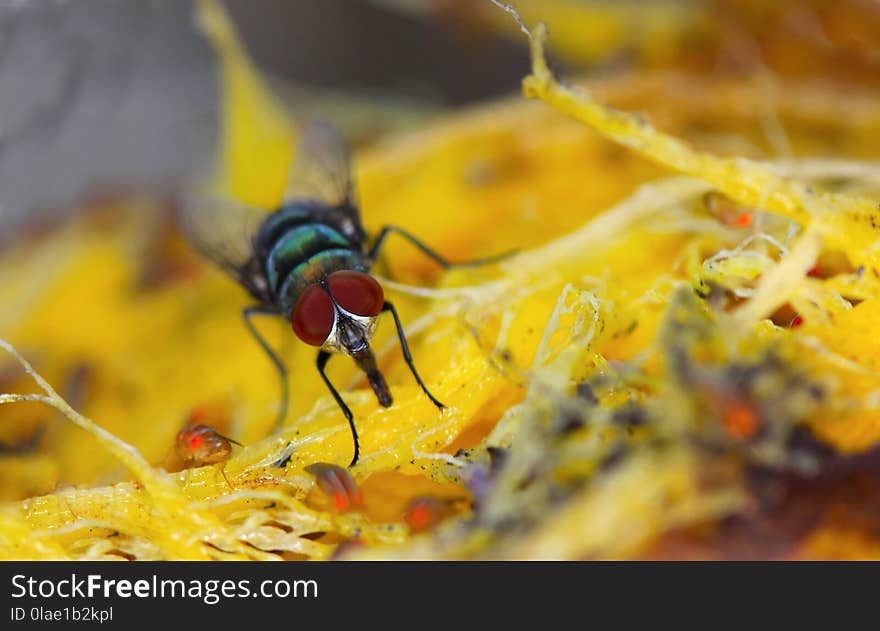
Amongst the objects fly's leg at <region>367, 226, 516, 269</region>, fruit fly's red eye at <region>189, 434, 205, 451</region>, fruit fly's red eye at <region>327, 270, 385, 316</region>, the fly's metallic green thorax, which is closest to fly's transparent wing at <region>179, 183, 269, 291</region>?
the fly's metallic green thorax

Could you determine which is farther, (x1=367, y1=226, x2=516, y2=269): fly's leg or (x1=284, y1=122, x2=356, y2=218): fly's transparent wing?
(x1=284, y1=122, x2=356, y2=218): fly's transparent wing

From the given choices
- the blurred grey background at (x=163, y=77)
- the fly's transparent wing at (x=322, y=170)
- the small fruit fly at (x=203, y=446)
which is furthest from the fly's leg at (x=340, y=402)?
the blurred grey background at (x=163, y=77)

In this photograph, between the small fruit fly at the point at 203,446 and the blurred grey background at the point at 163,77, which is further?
the blurred grey background at the point at 163,77

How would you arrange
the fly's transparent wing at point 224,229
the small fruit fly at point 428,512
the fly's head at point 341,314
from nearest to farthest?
the small fruit fly at point 428,512
the fly's head at point 341,314
the fly's transparent wing at point 224,229

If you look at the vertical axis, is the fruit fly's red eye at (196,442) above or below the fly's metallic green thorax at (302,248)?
below

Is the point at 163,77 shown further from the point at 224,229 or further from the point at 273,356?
the point at 273,356

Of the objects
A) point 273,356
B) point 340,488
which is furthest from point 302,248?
point 340,488

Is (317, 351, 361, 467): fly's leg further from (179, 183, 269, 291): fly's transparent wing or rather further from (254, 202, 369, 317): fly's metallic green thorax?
(179, 183, 269, 291): fly's transparent wing

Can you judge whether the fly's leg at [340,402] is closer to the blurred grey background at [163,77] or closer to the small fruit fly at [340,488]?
the small fruit fly at [340,488]
